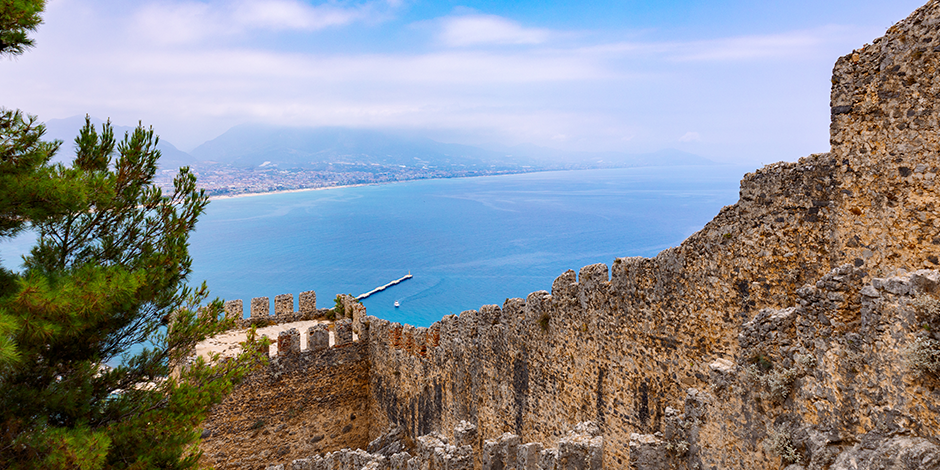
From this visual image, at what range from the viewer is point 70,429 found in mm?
5832

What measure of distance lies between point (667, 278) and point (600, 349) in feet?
5.43

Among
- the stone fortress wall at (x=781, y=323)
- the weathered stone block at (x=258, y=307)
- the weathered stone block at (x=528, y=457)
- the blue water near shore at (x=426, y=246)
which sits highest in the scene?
the stone fortress wall at (x=781, y=323)

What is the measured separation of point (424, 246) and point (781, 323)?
6624 centimetres

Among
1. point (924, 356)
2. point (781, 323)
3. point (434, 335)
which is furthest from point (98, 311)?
point (434, 335)

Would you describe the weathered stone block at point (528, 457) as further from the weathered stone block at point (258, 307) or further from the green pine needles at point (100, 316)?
the weathered stone block at point (258, 307)

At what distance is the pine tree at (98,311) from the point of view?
17.4ft

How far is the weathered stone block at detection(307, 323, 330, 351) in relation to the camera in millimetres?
13625

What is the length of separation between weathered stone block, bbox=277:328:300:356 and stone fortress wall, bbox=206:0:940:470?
17.6 feet

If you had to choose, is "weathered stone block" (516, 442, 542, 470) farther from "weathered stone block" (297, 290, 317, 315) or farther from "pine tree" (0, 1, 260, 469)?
"weathered stone block" (297, 290, 317, 315)

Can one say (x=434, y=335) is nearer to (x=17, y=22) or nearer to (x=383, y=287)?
(x=17, y=22)

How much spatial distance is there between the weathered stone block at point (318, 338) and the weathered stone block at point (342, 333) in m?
0.25

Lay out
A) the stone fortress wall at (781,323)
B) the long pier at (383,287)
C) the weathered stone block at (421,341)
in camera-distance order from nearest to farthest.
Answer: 1. the stone fortress wall at (781,323)
2. the weathered stone block at (421,341)
3. the long pier at (383,287)

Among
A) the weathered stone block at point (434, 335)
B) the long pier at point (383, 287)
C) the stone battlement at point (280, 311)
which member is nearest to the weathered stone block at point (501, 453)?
the weathered stone block at point (434, 335)

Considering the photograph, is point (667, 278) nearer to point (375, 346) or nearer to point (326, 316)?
point (375, 346)
